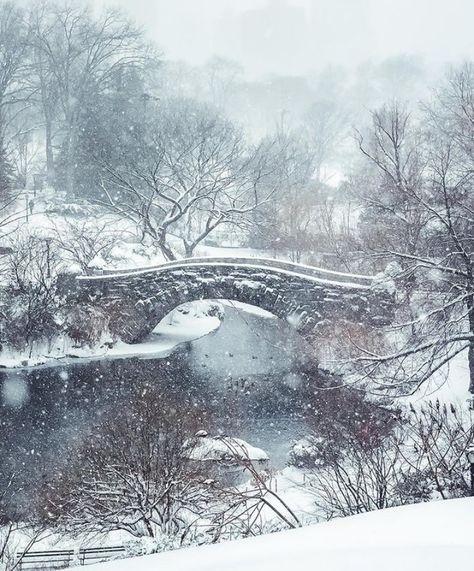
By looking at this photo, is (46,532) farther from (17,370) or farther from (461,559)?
(17,370)

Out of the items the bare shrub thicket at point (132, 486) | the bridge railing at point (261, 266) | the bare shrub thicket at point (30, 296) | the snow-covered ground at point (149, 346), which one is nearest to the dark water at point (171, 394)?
the snow-covered ground at point (149, 346)

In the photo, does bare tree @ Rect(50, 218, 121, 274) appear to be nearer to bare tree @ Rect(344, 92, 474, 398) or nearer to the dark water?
the dark water

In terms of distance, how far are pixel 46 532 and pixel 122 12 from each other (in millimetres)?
33974

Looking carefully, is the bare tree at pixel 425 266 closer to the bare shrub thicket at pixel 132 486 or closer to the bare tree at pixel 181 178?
→ the bare shrub thicket at pixel 132 486

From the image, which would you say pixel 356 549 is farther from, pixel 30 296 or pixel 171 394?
Answer: pixel 30 296

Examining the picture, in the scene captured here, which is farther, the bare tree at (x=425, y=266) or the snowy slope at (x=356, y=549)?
the bare tree at (x=425, y=266)

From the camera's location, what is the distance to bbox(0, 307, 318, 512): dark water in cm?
1184

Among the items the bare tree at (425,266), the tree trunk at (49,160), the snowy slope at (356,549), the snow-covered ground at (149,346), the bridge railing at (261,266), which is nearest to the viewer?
the snowy slope at (356,549)

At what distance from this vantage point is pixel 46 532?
7.95 meters

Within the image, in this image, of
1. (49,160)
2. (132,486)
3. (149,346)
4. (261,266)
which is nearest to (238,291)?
(261,266)

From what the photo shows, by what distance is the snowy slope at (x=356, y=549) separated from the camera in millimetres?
2406

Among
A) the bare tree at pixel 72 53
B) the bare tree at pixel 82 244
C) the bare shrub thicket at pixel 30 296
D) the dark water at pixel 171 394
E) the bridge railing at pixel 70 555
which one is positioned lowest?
the dark water at pixel 171 394

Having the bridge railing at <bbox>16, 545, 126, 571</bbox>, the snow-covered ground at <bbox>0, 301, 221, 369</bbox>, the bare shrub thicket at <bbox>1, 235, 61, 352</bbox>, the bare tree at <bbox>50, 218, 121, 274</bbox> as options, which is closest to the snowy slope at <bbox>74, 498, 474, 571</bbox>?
the bridge railing at <bbox>16, 545, 126, 571</bbox>

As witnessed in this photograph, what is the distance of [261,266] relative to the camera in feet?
60.7
